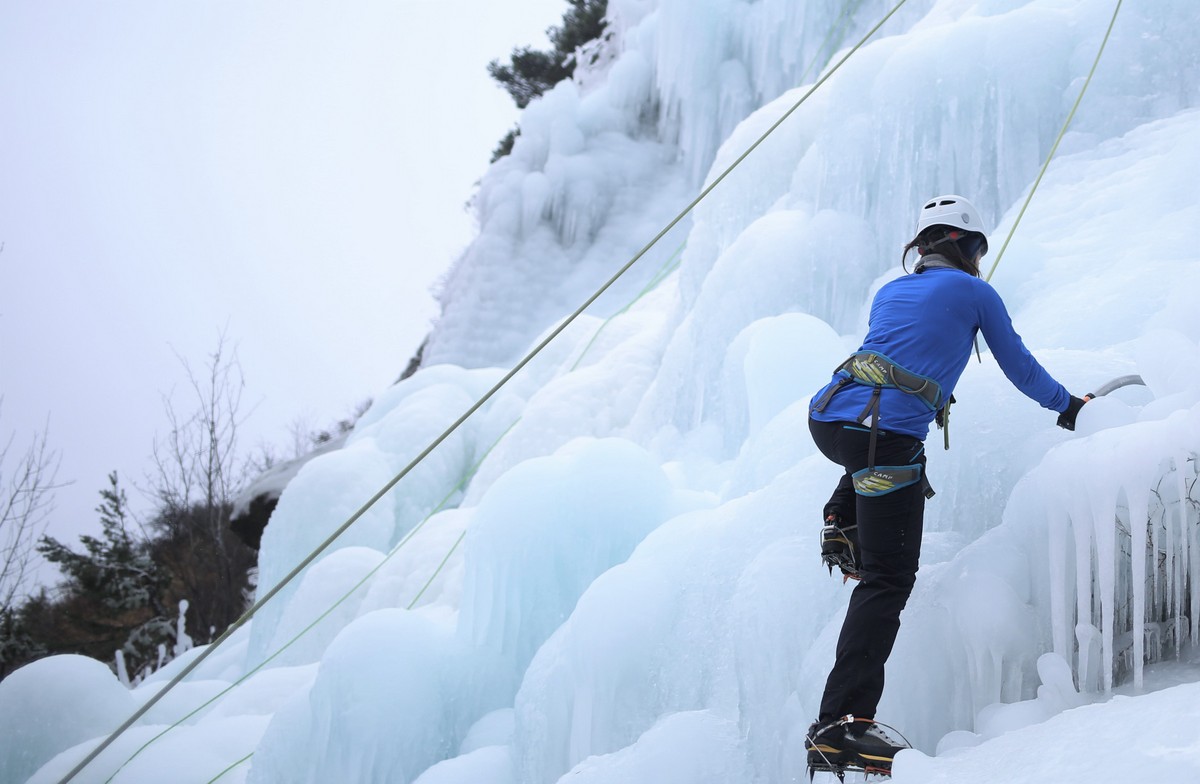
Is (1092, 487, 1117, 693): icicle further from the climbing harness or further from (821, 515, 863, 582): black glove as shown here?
(821, 515, 863, 582): black glove

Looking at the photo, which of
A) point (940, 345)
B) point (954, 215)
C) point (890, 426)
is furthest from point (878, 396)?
point (954, 215)

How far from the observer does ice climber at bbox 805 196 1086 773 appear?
1.94 meters

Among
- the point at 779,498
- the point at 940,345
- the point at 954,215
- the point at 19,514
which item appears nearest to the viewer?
the point at 940,345

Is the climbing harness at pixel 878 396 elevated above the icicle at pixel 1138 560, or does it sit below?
above

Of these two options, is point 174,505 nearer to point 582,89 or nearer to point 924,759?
point 582,89

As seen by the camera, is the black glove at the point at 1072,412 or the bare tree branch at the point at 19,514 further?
the bare tree branch at the point at 19,514

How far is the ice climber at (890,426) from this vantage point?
6.36 ft

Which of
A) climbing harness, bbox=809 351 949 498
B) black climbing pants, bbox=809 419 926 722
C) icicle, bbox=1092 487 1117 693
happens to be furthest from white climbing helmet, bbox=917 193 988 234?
icicle, bbox=1092 487 1117 693

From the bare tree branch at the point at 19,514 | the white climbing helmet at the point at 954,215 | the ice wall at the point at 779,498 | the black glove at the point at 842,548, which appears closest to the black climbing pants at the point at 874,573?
the black glove at the point at 842,548

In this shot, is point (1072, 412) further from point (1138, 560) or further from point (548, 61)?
point (548, 61)

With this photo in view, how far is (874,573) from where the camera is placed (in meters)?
2.03

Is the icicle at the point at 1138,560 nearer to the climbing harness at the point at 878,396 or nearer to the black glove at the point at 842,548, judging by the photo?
the climbing harness at the point at 878,396

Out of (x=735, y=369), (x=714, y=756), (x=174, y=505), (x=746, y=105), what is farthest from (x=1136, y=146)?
(x=174, y=505)

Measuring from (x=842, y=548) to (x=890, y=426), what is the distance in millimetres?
333
